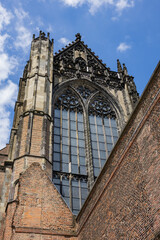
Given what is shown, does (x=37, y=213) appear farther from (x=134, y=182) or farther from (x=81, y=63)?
(x=81, y=63)

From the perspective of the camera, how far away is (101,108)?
54.5 ft

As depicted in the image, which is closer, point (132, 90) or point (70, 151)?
point (70, 151)

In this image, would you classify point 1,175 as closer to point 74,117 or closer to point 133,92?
point 74,117

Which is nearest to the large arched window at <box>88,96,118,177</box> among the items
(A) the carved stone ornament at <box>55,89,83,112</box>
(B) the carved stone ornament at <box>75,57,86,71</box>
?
(A) the carved stone ornament at <box>55,89,83,112</box>

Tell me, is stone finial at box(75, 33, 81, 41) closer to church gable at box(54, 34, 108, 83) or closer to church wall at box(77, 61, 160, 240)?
church gable at box(54, 34, 108, 83)

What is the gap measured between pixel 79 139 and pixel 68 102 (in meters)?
2.61

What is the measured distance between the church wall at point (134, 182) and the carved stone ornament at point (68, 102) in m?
8.51

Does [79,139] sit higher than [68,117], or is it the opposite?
[68,117]

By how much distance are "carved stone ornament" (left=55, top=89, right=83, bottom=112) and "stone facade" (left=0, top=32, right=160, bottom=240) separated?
56 millimetres

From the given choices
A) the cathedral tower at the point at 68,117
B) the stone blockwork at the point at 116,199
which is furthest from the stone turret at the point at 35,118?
the stone blockwork at the point at 116,199

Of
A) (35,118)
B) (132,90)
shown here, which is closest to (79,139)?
(35,118)

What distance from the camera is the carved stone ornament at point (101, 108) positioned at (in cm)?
1628

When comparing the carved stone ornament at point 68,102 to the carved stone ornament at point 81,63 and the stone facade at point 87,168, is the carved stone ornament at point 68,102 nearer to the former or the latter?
the stone facade at point 87,168

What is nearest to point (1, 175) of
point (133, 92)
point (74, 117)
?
point (74, 117)
